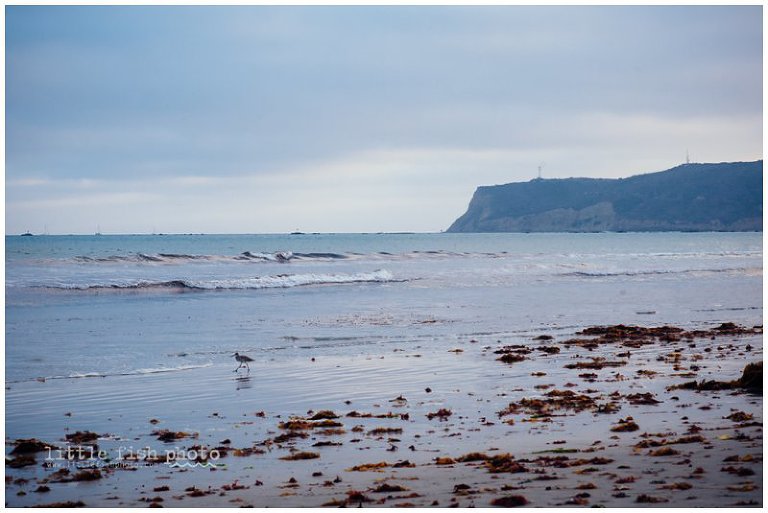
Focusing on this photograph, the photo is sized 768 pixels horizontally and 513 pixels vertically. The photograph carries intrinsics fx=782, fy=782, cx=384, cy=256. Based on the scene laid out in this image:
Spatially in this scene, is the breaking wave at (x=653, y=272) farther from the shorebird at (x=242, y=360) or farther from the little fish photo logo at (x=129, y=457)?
the little fish photo logo at (x=129, y=457)

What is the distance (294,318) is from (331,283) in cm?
1486

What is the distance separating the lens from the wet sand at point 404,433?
6.11m

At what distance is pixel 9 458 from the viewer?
7.34 meters

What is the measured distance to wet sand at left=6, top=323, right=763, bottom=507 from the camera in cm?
611

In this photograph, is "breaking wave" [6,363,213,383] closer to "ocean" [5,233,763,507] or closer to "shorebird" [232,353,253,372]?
"ocean" [5,233,763,507]

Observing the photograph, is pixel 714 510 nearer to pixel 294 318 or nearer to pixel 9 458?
pixel 9 458

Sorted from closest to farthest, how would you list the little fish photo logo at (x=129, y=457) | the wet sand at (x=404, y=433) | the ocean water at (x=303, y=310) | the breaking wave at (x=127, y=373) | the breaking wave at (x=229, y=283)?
the wet sand at (x=404, y=433) → the little fish photo logo at (x=129, y=457) → the breaking wave at (x=127, y=373) → the ocean water at (x=303, y=310) → the breaking wave at (x=229, y=283)

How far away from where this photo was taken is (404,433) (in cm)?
809

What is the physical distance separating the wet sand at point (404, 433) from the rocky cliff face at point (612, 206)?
10352 centimetres

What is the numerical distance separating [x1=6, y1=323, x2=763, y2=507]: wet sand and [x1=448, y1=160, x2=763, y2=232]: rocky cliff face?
104 metres

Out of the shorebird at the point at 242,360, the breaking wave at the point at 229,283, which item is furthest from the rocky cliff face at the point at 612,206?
the shorebird at the point at 242,360

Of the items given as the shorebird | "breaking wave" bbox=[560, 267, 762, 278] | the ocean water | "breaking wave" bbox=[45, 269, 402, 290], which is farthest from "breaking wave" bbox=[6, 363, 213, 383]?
"breaking wave" bbox=[560, 267, 762, 278]

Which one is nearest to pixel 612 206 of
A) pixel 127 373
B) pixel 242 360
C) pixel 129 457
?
pixel 242 360

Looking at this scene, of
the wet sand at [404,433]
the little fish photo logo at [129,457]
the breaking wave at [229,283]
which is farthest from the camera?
the breaking wave at [229,283]
